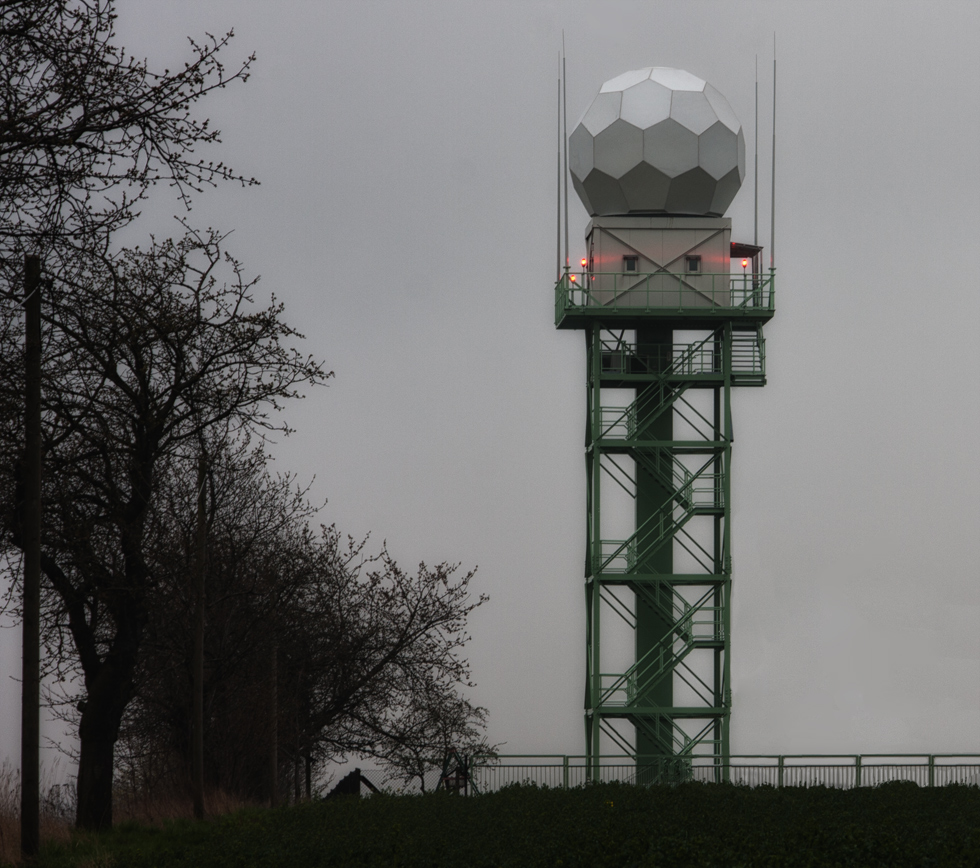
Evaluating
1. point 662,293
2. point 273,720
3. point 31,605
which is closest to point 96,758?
point 31,605

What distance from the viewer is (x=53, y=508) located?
2414cm

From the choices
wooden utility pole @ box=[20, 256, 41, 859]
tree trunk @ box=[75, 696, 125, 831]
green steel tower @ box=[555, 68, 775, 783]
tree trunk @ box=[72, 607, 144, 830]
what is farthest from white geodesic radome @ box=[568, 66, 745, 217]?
Answer: wooden utility pole @ box=[20, 256, 41, 859]

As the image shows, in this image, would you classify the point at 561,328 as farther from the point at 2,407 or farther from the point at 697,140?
the point at 2,407

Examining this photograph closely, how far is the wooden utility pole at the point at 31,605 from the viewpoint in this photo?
18.5 metres

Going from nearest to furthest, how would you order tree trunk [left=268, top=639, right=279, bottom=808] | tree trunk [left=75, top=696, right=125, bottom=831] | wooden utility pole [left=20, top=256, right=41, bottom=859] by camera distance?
wooden utility pole [left=20, top=256, right=41, bottom=859] → tree trunk [left=75, top=696, right=125, bottom=831] → tree trunk [left=268, top=639, right=279, bottom=808]

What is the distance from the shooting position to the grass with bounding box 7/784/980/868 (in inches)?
763

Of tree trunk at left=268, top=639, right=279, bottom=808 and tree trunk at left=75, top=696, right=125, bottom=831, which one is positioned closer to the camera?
tree trunk at left=75, top=696, right=125, bottom=831

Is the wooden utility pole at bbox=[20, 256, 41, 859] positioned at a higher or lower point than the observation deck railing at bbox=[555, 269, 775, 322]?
lower

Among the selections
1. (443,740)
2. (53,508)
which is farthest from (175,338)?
(443,740)

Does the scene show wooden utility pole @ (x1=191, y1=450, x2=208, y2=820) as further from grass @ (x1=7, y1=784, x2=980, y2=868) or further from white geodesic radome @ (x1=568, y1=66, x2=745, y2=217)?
white geodesic radome @ (x1=568, y1=66, x2=745, y2=217)

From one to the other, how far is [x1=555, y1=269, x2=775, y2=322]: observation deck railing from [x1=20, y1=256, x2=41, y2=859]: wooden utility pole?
26461mm

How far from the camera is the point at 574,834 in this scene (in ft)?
72.0

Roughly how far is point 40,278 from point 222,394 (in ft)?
22.6

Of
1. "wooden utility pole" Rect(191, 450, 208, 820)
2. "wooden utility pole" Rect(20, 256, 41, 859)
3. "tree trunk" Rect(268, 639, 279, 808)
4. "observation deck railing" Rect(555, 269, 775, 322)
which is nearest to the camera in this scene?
"wooden utility pole" Rect(20, 256, 41, 859)
